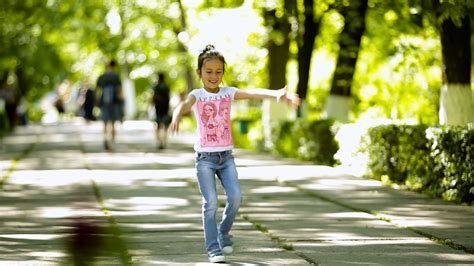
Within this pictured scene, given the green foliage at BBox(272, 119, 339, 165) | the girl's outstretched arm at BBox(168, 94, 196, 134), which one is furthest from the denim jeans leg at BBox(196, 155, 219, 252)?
the green foliage at BBox(272, 119, 339, 165)

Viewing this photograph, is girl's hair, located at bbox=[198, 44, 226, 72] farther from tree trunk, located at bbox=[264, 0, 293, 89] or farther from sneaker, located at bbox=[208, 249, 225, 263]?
tree trunk, located at bbox=[264, 0, 293, 89]

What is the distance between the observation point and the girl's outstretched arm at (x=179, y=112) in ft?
27.6

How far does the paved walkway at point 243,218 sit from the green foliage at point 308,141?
41.2 inches

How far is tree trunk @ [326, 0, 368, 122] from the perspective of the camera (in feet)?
67.7

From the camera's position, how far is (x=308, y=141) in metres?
20.8

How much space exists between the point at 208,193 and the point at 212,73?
3.20 feet

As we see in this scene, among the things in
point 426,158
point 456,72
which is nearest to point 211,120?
point 426,158

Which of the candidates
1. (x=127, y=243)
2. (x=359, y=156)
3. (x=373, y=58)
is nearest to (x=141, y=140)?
(x=373, y=58)

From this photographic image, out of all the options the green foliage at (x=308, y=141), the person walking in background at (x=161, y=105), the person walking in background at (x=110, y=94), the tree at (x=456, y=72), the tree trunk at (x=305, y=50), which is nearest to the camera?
the tree at (x=456, y=72)

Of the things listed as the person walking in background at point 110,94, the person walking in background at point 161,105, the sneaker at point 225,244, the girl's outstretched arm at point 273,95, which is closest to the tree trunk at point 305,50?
the person walking in background at point 161,105

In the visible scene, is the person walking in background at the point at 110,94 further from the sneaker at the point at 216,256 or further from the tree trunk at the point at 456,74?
the sneaker at the point at 216,256

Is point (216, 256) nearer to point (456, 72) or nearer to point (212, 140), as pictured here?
point (212, 140)

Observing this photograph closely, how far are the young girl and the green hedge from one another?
15.0 ft

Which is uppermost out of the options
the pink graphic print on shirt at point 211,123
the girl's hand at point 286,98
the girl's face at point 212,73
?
the girl's face at point 212,73
